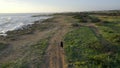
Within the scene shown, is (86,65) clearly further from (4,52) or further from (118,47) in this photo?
(4,52)

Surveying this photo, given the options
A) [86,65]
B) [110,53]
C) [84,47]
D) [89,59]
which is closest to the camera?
[86,65]

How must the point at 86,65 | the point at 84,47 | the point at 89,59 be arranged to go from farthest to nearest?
1. the point at 84,47
2. the point at 89,59
3. the point at 86,65

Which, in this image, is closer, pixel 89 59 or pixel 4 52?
pixel 89 59

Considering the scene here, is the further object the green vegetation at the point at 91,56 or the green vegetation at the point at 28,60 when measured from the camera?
Result: the green vegetation at the point at 28,60

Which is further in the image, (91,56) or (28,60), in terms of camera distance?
(91,56)

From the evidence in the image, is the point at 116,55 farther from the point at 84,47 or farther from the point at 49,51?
the point at 49,51

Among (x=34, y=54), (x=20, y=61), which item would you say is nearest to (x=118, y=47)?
(x=34, y=54)

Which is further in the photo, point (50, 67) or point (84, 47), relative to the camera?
point (84, 47)

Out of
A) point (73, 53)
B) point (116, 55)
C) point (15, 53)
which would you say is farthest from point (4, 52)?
point (116, 55)

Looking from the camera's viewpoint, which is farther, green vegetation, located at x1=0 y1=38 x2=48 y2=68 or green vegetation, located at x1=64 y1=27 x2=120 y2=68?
green vegetation, located at x1=0 y1=38 x2=48 y2=68
